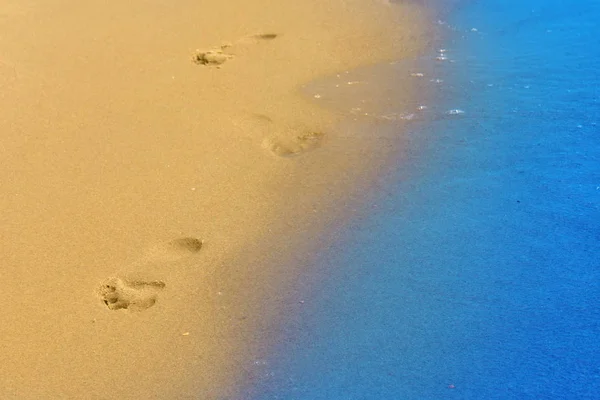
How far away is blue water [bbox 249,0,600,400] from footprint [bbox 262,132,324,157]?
0.52 meters

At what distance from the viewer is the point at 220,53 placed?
485 cm

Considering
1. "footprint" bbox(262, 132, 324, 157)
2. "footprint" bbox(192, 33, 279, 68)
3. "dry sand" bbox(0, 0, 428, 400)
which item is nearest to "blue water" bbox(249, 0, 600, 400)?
"dry sand" bbox(0, 0, 428, 400)

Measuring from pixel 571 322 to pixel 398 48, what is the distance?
8.81 feet

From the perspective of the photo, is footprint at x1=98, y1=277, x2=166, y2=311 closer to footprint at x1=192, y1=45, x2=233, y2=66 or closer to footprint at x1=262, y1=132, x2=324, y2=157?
footprint at x1=262, y1=132, x2=324, y2=157

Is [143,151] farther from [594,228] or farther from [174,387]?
[594,228]

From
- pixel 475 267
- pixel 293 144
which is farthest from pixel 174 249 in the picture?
pixel 475 267

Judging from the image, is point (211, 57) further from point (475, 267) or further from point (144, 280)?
point (475, 267)

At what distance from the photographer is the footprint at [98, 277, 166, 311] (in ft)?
9.33

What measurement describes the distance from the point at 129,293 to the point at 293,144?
54.2 inches

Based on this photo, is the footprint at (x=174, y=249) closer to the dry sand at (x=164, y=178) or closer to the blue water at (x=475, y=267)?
the dry sand at (x=164, y=178)

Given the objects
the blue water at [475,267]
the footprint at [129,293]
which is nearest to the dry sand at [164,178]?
the footprint at [129,293]

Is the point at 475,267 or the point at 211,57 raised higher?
the point at 211,57

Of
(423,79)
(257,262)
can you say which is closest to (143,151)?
(257,262)

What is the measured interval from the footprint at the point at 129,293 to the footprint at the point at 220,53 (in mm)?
2146
